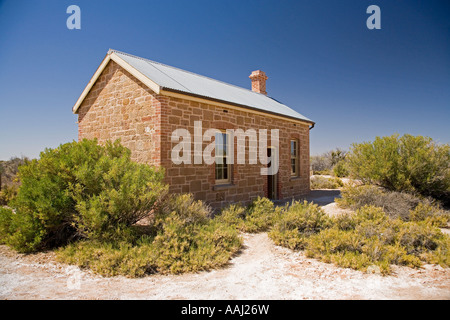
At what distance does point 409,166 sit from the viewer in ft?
28.9

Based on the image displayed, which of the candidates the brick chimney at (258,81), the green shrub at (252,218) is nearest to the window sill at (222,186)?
the green shrub at (252,218)

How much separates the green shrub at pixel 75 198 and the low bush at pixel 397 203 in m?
6.37

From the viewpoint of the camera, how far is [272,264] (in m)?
4.76

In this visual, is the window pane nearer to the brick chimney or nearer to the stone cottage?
the stone cottage

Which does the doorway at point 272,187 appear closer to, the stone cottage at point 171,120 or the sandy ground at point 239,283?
the stone cottage at point 171,120

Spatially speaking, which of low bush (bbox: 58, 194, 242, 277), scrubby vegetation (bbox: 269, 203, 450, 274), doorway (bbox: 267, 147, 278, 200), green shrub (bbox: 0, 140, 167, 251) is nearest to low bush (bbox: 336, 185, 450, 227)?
scrubby vegetation (bbox: 269, 203, 450, 274)

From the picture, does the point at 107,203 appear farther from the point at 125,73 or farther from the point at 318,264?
the point at 125,73

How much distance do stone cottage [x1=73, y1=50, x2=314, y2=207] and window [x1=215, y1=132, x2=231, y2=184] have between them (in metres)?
0.03

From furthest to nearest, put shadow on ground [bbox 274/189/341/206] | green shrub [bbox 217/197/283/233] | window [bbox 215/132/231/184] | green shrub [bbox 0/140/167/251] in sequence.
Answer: shadow on ground [bbox 274/189/341/206] → window [bbox 215/132/231/184] → green shrub [bbox 217/197/283/233] → green shrub [bbox 0/140/167/251]

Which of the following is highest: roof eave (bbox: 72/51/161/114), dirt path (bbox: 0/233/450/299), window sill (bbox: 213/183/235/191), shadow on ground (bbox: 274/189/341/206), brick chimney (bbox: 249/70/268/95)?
brick chimney (bbox: 249/70/268/95)

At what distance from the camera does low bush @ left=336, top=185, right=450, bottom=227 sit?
24.1ft

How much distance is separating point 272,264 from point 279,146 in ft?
24.0

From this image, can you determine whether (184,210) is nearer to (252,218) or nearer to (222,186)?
(252,218)
